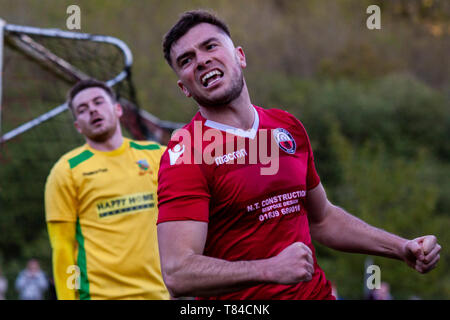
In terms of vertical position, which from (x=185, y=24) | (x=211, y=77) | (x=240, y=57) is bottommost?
(x=211, y=77)

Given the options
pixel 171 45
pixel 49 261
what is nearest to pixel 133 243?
pixel 171 45

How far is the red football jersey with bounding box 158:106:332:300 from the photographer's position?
9.23 feet

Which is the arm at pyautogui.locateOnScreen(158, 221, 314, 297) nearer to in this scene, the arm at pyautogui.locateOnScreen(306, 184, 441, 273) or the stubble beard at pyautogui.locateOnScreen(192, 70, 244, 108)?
the stubble beard at pyautogui.locateOnScreen(192, 70, 244, 108)

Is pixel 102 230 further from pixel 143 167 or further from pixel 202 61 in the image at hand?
pixel 202 61

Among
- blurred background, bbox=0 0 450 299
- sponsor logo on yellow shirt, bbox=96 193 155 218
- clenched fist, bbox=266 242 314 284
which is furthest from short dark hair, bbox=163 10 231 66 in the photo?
blurred background, bbox=0 0 450 299

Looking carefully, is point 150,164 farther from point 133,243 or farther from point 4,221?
point 4,221

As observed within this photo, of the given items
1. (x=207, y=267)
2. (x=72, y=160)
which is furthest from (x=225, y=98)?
(x=72, y=160)

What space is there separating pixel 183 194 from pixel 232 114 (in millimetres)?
587

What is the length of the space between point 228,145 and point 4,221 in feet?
89.2

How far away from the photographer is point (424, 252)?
3092mm

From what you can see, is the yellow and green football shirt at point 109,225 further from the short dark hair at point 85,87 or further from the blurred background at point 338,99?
the blurred background at point 338,99

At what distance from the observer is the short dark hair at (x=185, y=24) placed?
3.17 m

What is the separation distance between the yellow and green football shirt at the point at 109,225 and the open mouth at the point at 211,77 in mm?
2001

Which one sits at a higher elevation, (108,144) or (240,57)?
(240,57)
